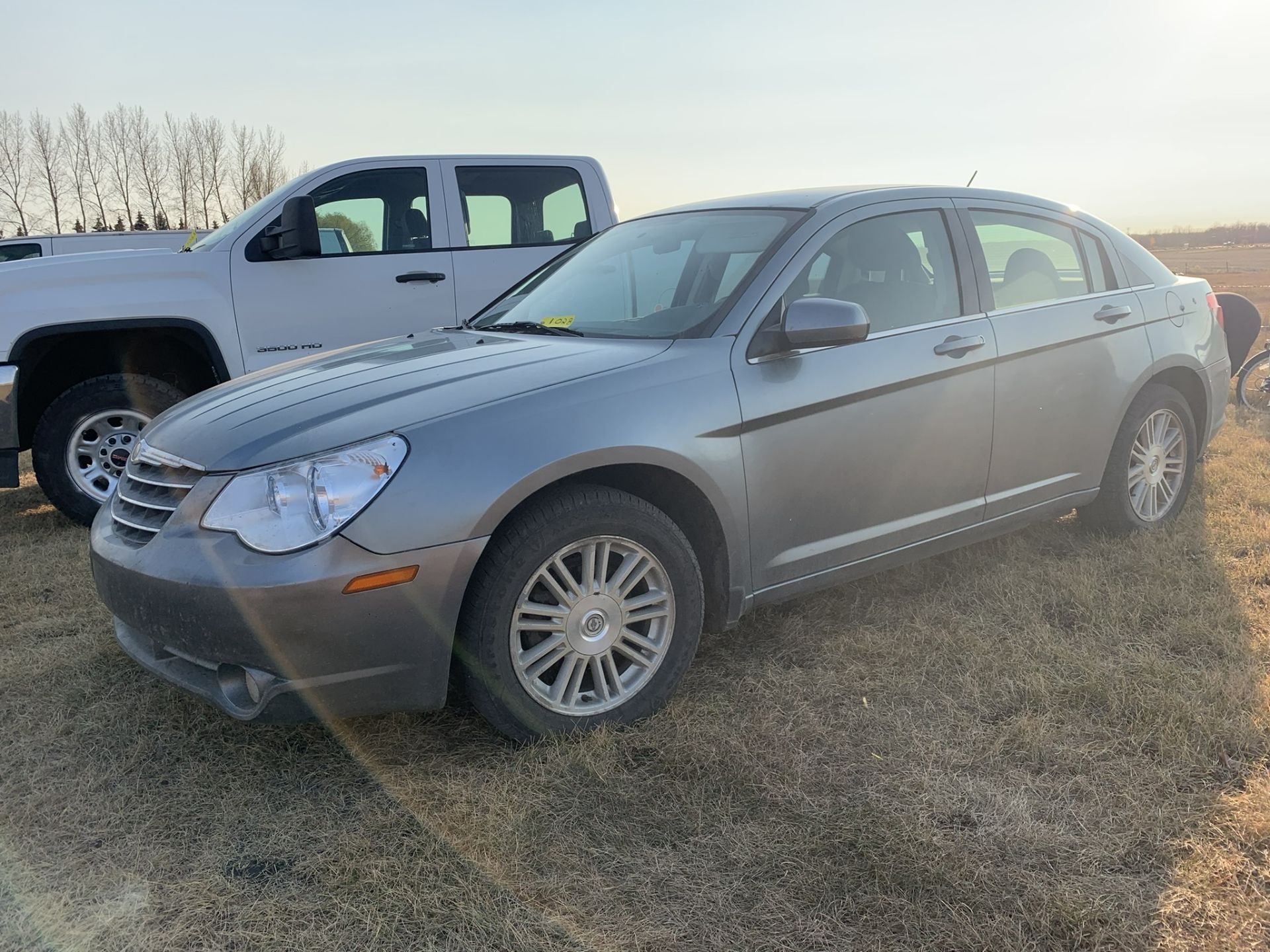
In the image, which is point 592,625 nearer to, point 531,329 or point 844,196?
point 531,329

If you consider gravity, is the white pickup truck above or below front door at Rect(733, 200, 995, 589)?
above

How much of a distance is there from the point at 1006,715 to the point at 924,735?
0.31 meters

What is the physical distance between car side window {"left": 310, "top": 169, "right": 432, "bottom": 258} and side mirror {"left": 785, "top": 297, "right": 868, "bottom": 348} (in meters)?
3.74

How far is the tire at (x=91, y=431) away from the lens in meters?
5.32

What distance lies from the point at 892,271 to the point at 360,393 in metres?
1.98

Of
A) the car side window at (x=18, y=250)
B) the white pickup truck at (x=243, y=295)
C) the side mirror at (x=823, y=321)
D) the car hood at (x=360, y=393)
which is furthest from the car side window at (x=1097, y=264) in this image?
the car side window at (x=18, y=250)

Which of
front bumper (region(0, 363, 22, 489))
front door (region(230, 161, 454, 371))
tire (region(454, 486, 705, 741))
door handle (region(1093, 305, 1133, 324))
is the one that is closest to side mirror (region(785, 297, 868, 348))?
tire (region(454, 486, 705, 741))

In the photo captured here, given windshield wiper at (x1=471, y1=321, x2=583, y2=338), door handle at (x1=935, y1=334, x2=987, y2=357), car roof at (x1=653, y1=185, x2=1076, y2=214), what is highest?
car roof at (x1=653, y1=185, x2=1076, y2=214)

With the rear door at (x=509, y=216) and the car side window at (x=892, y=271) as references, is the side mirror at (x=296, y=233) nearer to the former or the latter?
the rear door at (x=509, y=216)

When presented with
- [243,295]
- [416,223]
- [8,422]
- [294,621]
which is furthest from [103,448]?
[294,621]

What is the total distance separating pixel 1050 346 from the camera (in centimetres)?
385

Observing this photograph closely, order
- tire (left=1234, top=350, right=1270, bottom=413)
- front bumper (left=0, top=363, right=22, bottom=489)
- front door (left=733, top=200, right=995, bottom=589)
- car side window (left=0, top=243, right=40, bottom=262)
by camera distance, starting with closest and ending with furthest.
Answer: front door (left=733, top=200, right=995, bottom=589) < front bumper (left=0, top=363, right=22, bottom=489) < tire (left=1234, top=350, right=1270, bottom=413) < car side window (left=0, top=243, right=40, bottom=262)

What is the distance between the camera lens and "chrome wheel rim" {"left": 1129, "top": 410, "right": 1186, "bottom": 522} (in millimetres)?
4441

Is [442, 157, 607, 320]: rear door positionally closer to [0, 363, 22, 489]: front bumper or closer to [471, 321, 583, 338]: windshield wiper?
[471, 321, 583, 338]: windshield wiper
